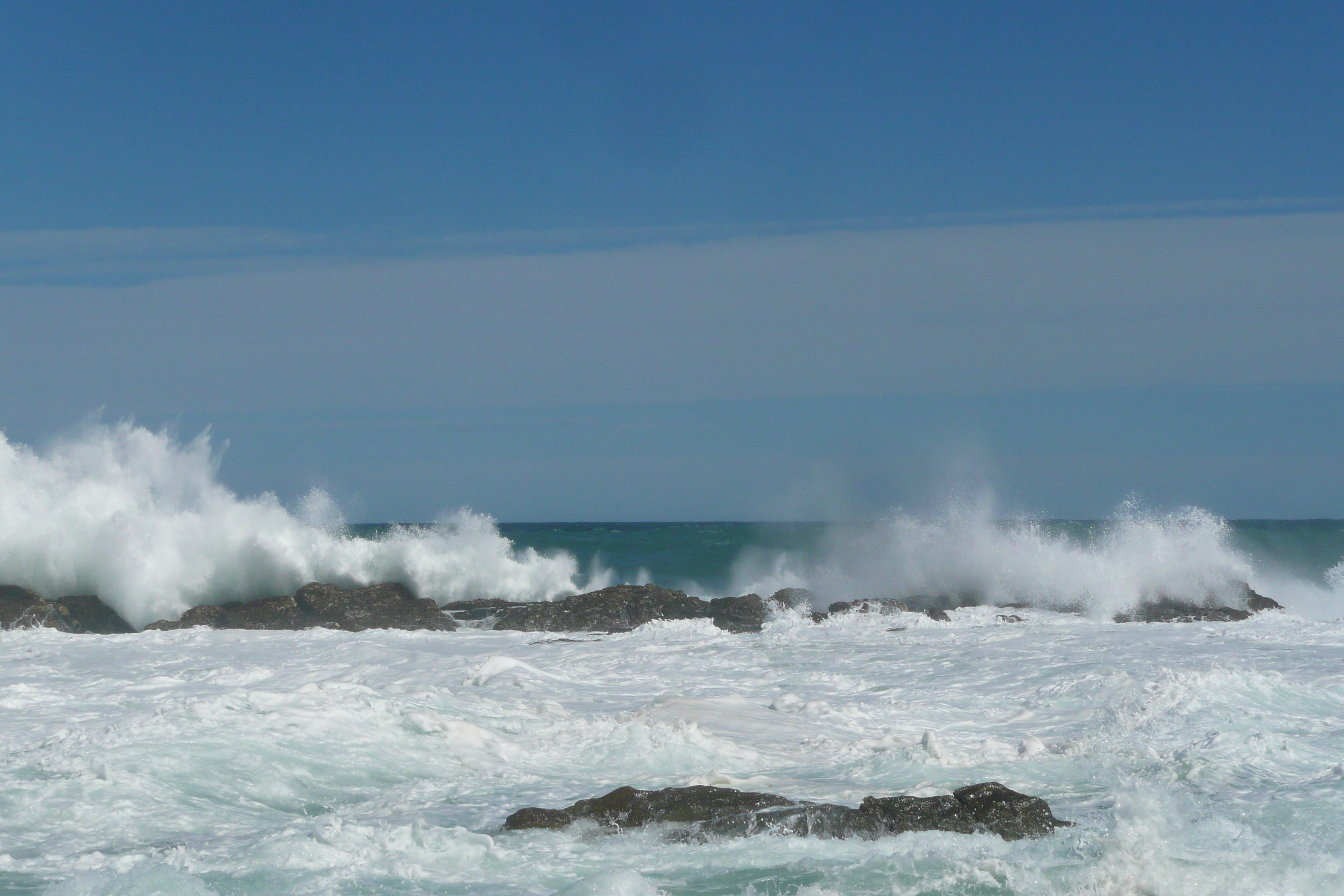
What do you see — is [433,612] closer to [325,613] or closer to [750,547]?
[325,613]

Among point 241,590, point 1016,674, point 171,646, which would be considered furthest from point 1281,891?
point 241,590

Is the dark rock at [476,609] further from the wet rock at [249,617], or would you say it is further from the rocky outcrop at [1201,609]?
the rocky outcrop at [1201,609]

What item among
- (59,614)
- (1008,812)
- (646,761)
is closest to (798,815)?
(1008,812)

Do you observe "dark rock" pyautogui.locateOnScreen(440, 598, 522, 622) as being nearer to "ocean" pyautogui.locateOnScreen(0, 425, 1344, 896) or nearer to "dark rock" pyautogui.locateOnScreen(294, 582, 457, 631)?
"dark rock" pyautogui.locateOnScreen(294, 582, 457, 631)

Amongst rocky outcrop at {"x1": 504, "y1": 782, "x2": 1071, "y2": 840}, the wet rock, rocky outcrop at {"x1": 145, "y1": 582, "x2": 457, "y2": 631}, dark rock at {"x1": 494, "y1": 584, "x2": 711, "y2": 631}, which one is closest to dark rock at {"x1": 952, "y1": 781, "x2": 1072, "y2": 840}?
rocky outcrop at {"x1": 504, "y1": 782, "x2": 1071, "y2": 840}

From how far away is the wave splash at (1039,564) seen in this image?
20891 millimetres

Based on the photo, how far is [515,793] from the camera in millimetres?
7848

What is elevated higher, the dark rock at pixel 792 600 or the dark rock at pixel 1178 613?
the dark rock at pixel 792 600

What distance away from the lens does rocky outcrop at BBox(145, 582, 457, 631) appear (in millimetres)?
18141

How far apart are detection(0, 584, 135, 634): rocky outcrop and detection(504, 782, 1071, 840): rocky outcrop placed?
533 inches

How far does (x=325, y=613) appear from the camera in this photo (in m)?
18.6

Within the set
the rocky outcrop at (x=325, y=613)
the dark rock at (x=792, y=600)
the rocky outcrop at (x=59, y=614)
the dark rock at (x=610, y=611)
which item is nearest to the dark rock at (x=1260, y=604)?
the dark rock at (x=792, y=600)

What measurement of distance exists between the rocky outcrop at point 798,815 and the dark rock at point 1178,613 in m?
13.8

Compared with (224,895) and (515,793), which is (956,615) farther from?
(224,895)
